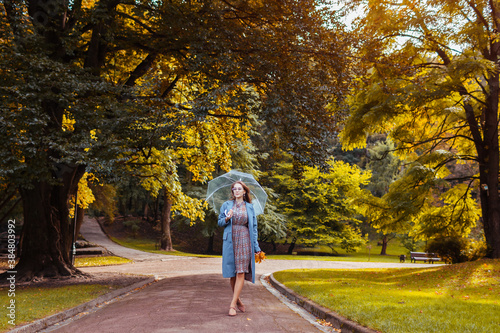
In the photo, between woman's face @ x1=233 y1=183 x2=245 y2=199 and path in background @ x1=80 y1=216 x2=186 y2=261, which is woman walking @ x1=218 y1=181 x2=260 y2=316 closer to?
woman's face @ x1=233 y1=183 x2=245 y2=199

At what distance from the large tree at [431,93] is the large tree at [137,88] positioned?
3.06m

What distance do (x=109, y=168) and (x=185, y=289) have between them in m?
3.77

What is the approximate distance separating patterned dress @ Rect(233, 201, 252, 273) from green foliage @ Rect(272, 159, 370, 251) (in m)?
27.8

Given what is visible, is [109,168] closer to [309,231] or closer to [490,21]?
[490,21]

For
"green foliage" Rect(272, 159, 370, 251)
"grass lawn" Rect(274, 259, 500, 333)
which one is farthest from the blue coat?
"green foliage" Rect(272, 159, 370, 251)

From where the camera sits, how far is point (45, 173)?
10609mm

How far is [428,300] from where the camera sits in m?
9.05

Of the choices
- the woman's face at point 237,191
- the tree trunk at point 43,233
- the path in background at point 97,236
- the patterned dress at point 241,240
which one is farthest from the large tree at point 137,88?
the path in background at point 97,236

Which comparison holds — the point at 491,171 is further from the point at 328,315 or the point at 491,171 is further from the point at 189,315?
the point at 189,315

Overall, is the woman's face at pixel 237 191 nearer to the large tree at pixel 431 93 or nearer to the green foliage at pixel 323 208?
the large tree at pixel 431 93

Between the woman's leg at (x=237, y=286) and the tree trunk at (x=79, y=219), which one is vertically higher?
the tree trunk at (x=79, y=219)

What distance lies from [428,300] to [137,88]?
941cm

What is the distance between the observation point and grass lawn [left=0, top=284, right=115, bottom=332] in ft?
23.2

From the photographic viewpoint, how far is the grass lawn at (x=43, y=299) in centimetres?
708
